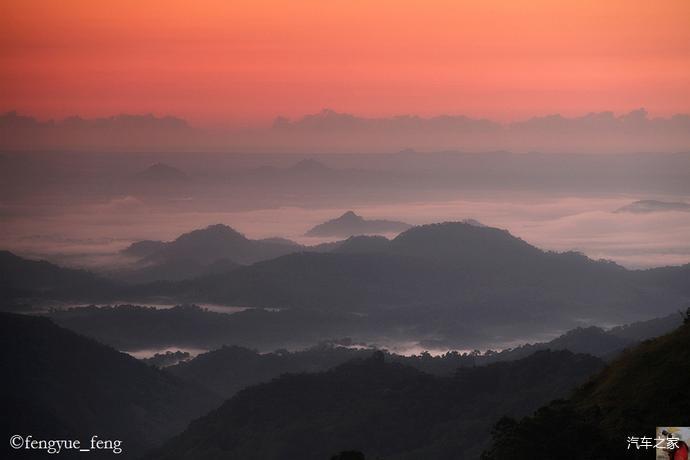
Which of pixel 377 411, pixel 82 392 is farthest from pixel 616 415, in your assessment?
pixel 82 392

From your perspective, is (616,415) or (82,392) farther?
(82,392)

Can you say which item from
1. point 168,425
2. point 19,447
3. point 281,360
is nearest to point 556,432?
point 19,447

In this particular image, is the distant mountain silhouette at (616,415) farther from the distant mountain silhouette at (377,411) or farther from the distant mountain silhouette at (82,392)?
the distant mountain silhouette at (82,392)

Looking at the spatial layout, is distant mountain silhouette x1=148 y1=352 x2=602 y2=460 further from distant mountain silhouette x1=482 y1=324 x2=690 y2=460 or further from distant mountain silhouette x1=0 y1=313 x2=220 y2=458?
distant mountain silhouette x1=482 y1=324 x2=690 y2=460

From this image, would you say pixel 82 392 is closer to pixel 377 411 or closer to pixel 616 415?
pixel 377 411

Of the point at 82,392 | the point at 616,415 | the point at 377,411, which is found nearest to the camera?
the point at 616,415

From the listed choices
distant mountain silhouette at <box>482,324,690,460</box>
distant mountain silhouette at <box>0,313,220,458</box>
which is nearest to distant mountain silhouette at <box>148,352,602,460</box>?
distant mountain silhouette at <box>0,313,220,458</box>
